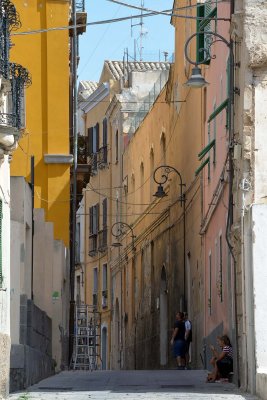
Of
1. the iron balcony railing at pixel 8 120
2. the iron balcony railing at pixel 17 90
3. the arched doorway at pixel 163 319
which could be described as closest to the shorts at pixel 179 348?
the arched doorway at pixel 163 319

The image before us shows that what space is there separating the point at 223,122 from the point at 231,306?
5.67 meters

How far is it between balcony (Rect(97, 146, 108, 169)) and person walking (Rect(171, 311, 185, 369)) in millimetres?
25092

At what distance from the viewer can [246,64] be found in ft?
68.9

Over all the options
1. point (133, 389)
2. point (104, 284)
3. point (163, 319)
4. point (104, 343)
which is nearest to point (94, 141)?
point (104, 284)

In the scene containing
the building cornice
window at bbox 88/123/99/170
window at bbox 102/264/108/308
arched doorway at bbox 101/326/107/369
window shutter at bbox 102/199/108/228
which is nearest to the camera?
window shutter at bbox 102/199/108/228

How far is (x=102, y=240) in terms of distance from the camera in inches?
2291

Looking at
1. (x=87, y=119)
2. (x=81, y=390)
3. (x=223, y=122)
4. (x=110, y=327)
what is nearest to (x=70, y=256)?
(x=223, y=122)

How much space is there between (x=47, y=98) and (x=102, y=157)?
2745 centimetres

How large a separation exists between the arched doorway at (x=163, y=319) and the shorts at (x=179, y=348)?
6688 millimetres

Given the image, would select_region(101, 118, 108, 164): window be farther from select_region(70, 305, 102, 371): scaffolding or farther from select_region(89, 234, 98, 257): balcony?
select_region(70, 305, 102, 371): scaffolding

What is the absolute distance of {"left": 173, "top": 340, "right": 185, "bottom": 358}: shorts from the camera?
115 feet

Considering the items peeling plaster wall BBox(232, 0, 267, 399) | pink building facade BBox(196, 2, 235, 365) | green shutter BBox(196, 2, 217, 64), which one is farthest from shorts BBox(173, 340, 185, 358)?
peeling plaster wall BBox(232, 0, 267, 399)

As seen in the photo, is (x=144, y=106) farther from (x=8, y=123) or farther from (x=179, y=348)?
(x=8, y=123)

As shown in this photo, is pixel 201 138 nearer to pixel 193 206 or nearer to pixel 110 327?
pixel 193 206
